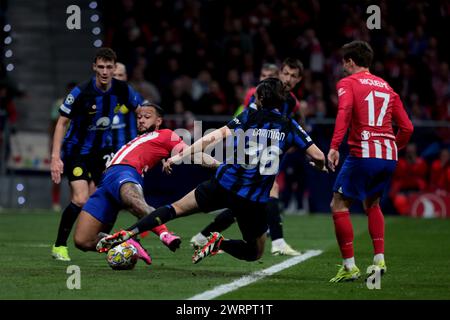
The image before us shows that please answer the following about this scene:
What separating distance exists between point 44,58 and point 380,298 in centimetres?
1719

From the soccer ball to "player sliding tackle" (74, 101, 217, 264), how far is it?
7.9 inches

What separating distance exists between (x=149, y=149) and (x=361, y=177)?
2.24 meters

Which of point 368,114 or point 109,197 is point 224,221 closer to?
point 109,197

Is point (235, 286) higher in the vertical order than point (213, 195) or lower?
lower

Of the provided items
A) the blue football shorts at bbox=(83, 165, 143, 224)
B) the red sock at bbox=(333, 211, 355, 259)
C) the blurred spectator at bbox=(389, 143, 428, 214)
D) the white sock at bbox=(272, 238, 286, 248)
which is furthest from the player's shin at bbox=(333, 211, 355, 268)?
the blurred spectator at bbox=(389, 143, 428, 214)

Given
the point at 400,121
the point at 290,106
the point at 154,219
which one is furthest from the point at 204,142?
the point at 290,106

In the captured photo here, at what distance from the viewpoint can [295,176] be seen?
19031mm

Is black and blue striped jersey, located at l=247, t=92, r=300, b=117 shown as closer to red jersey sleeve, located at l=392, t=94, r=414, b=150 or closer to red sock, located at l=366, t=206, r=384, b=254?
red jersey sleeve, located at l=392, t=94, r=414, b=150

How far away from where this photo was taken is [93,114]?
432 inches

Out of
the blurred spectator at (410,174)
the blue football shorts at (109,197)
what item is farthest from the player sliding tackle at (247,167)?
the blurred spectator at (410,174)

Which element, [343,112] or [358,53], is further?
[358,53]

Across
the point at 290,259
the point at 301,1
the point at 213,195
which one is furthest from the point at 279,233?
the point at 301,1
